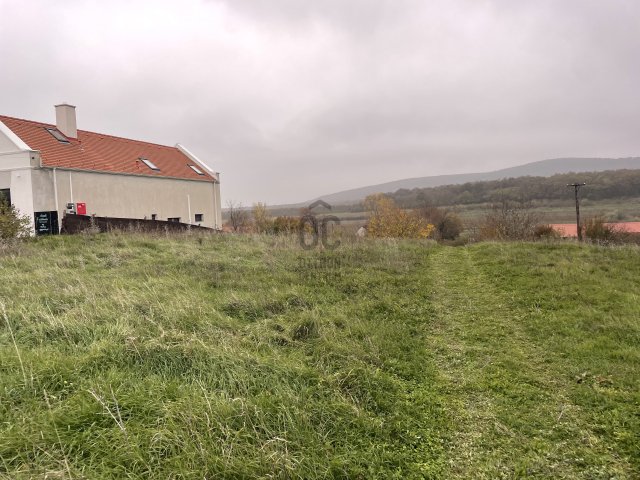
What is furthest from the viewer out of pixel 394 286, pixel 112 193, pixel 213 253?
pixel 112 193

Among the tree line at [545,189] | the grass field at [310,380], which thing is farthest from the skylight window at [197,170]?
the tree line at [545,189]

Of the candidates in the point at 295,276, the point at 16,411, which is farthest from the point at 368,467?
the point at 295,276

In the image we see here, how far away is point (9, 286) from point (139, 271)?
2276mm

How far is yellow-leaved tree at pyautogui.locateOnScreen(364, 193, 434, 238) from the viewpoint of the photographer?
54.7m

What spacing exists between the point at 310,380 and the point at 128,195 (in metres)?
23.9

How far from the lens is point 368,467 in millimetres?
2842

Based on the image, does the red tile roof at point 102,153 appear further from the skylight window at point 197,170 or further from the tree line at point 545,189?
the tree line at point 545,189

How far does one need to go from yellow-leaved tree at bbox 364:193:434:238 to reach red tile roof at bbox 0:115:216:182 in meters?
28.4

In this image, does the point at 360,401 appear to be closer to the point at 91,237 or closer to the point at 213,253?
the point at 213,253

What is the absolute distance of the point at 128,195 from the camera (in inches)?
959

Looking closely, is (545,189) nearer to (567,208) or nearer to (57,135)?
(567,208)

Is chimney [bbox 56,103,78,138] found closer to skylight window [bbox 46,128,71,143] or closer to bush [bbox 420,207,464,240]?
skylight window [bbox 46,128,71,143]

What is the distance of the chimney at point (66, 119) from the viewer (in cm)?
2347

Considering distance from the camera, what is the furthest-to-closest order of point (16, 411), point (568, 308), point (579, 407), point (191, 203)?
point (191, 203), point (568, 308), point (579, 407), point (16, 411)
